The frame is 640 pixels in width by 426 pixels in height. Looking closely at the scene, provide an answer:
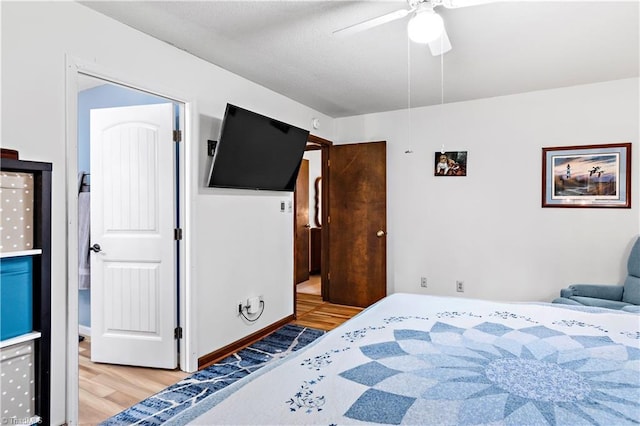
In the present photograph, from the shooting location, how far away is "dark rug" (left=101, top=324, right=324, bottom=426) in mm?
2143

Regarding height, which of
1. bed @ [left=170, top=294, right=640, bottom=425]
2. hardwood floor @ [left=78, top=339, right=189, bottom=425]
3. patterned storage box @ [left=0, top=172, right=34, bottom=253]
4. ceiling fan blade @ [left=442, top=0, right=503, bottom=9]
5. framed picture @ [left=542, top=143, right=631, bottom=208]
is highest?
ceiling fan blade @ [left=442, top=0, right=503, bottom=9]

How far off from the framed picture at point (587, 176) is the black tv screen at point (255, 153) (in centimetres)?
250

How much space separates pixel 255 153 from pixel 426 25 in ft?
5.95

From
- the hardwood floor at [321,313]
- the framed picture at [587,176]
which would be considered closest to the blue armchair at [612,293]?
the framed picture at [587,176]

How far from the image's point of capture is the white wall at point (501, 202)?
3295 mm

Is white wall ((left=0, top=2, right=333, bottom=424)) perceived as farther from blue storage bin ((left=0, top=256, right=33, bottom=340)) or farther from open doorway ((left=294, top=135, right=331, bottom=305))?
open doorway ((left=294, top=135, right=331, bottom=305))

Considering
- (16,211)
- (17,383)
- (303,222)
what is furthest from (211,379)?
(303,222)

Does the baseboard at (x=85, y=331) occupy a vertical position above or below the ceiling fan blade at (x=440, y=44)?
below

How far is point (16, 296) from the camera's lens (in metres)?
1.55

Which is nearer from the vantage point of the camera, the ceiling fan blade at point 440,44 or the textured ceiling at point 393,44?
the ceiling fan blade at point 440,44

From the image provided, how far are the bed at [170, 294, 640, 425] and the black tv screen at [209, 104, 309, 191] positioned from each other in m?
1.70

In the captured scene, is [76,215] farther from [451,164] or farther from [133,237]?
[451,164]

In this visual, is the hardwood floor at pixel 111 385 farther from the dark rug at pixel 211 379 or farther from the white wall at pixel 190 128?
the white wall at pixel 190 128

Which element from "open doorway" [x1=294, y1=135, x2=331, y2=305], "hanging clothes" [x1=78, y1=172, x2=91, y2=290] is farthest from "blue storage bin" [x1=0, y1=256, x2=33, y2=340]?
"open doorway" [x1=294, y1=135, x2=331, y2=305]
